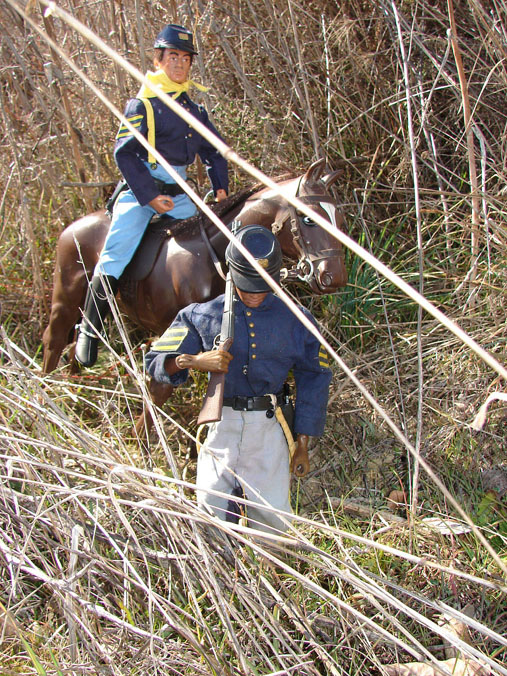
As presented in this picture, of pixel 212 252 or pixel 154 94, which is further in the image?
pixel 154 94

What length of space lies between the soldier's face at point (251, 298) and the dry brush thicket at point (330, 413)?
0.63 meters

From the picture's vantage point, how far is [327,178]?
133 inches

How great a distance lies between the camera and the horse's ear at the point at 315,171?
128 inches

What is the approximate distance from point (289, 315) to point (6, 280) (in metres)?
3.42

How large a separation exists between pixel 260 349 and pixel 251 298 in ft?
0.80

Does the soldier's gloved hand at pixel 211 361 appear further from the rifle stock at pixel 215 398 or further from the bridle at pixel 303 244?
the bridle at pixel 303 244

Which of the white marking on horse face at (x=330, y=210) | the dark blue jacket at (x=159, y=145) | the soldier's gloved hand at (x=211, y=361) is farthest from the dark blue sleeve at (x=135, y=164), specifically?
the soldier's gloved hand at (x=211, y=361)

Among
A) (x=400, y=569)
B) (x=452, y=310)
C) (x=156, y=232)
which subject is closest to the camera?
(x=400, y=569)

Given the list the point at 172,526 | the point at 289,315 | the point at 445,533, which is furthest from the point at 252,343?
the point at 445,533

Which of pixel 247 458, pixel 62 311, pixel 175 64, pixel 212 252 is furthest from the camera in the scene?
pixel 62 311

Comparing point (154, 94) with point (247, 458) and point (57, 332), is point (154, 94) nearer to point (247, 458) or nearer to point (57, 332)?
point (57, 332)

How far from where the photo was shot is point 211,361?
2656 millimetres

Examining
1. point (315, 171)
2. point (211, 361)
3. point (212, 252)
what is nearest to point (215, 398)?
point (211, 361)

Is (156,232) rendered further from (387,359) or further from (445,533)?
(445,533)
